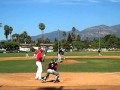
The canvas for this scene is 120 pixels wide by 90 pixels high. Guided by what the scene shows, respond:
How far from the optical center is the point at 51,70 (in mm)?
15695

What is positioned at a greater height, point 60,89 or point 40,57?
point 40,57

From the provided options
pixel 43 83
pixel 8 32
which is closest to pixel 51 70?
pixel 43 83

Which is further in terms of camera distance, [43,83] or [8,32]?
[8,32]

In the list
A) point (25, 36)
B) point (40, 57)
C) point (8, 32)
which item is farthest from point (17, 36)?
point (40, 57)

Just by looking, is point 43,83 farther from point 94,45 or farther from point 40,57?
point 94,45

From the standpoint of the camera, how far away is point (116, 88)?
533 inches

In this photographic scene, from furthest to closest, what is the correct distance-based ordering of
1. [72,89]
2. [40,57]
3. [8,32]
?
[8,32]
[40,57]
[72,89]

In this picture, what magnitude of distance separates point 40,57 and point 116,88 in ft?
15.8

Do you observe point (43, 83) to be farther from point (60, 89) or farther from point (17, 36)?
point (17, 36)

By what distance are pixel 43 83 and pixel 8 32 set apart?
139 metres

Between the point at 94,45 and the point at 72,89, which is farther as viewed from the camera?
the point at 94,45

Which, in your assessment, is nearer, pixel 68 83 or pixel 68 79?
pixel 68 83

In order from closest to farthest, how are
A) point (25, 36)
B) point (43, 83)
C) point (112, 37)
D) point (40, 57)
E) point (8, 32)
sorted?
point (43, 83), point (40, 57), point (8, 32), point (112, 37), point (25, 36)

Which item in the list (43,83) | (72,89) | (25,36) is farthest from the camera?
(25,36)
